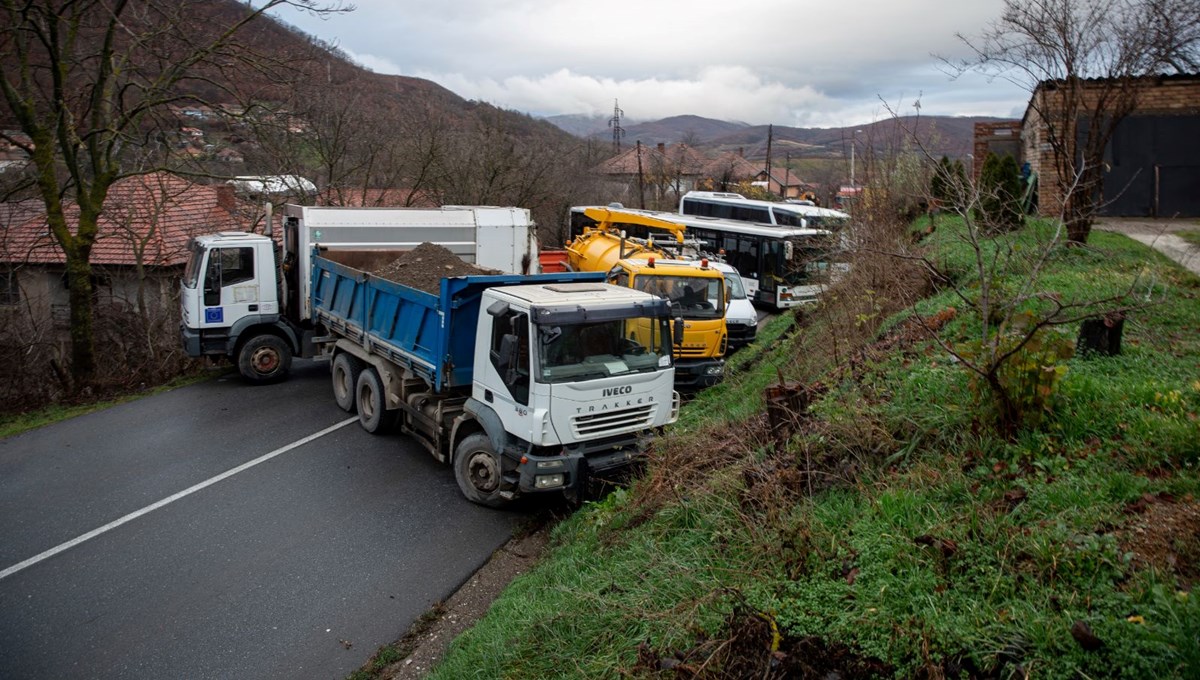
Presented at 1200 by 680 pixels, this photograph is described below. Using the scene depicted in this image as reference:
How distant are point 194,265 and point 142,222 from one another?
6718mm

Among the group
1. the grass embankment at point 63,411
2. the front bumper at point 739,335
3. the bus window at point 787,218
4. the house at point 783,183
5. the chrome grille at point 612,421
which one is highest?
the house at point 783,183

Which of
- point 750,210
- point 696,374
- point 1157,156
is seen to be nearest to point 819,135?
point 750,210

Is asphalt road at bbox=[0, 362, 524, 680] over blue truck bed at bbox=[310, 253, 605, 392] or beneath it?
beneath

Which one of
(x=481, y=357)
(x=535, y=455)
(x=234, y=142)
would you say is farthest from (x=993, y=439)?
(x=234, y=142)

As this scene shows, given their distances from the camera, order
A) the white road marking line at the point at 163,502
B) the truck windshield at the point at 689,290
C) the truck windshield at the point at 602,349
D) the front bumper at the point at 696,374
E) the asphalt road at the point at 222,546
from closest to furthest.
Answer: the asphalt road at the point at 222,546 < the white road marking line at the point at 163,502 < the truck windshield at the point at 602,349 < the front bumper at the point at 696,374 < the truck windshield at the point at 689,290

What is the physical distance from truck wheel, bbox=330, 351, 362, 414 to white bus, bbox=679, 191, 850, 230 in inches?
584

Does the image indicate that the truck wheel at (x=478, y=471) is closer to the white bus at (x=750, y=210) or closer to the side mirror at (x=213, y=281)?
the side mirror at (x=213, y=281)

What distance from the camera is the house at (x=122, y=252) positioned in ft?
52.0

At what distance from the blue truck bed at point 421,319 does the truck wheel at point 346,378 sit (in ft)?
1.34

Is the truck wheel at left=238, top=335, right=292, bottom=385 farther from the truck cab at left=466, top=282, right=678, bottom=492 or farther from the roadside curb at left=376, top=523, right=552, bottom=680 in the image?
the roadside curb at left=376, top=523, right=552, bottom=680

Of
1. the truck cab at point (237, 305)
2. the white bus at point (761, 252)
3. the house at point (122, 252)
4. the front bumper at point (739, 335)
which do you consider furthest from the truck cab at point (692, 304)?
the house at point (122, 252)

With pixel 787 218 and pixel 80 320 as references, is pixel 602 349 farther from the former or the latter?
pixel 787 218

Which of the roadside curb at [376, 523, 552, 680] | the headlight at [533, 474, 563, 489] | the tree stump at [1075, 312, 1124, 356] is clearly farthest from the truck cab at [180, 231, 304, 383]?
the tree stump at [1075, 312, 1124, 356]

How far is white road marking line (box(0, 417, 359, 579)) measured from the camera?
23.1 ft
